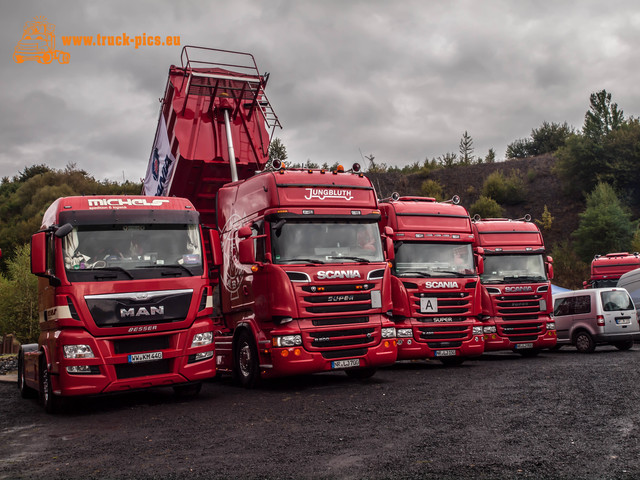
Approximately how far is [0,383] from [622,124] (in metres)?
50.5

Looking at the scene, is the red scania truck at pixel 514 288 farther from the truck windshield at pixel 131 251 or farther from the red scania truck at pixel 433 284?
the truck windshield at pixel 131 251

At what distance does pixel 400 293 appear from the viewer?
43.8ft

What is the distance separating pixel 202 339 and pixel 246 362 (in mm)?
1879

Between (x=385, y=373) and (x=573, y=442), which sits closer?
(x=573, y=442)

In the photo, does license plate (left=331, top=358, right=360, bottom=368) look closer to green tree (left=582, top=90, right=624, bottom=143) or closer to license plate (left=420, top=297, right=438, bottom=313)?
license plate (left=420, top=297, right=438, bottom=313)

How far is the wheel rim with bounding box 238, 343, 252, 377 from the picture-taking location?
37.3ft

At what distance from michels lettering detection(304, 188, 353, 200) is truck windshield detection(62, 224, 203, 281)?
2.07m

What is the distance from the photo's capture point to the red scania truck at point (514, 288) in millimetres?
15773

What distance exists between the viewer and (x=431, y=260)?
45.2 ft

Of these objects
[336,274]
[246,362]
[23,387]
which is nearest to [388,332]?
[336,274]

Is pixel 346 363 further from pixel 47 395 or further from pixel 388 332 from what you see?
pixel 47 395

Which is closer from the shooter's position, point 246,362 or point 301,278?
point 301,278

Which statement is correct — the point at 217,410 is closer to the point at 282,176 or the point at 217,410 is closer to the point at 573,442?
the point at 282,176

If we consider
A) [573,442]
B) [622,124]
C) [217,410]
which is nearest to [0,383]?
[217,410]
